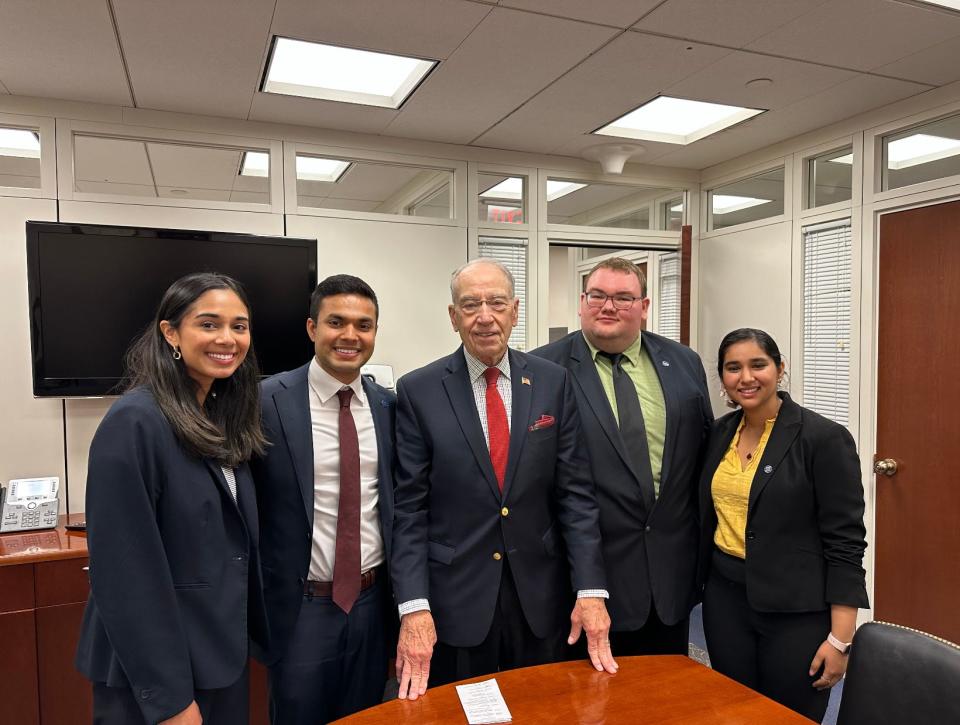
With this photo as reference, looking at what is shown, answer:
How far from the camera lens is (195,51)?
9.01 ft

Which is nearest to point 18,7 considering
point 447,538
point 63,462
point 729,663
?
point 63,462

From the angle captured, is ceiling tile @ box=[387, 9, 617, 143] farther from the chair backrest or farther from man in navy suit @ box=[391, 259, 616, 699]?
the chair backrest

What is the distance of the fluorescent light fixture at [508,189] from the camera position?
4422 millimetres

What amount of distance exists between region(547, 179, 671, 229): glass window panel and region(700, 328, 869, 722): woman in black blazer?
2843 millimetres

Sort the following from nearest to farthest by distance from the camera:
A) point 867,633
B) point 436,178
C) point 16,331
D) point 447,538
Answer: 1. point 867,633
2. point 447,538
3. point 16,331
4. point 436,178

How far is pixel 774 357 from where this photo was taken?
203cm

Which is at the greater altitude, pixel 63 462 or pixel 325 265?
pixel 325 265

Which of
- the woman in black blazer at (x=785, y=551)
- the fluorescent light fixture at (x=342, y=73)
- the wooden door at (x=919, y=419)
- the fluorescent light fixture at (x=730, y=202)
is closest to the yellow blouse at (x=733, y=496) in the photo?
the woman in black blazer at (x=785, y=551)

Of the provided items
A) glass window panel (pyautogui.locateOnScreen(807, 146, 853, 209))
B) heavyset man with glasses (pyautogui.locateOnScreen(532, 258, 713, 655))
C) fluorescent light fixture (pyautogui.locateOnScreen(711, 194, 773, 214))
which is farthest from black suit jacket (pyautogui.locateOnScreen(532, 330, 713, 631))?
fluorescent light fixture (pyautogui.locateOnScreen(711, 194, 773, 214))

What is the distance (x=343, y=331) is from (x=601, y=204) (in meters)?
3.44

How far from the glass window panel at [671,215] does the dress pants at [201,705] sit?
4218 mm

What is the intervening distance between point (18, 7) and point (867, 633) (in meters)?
3.28

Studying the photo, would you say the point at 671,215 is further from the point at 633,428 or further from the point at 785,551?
the point at 785,551

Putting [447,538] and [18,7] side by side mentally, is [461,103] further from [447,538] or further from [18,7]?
[447,538]
